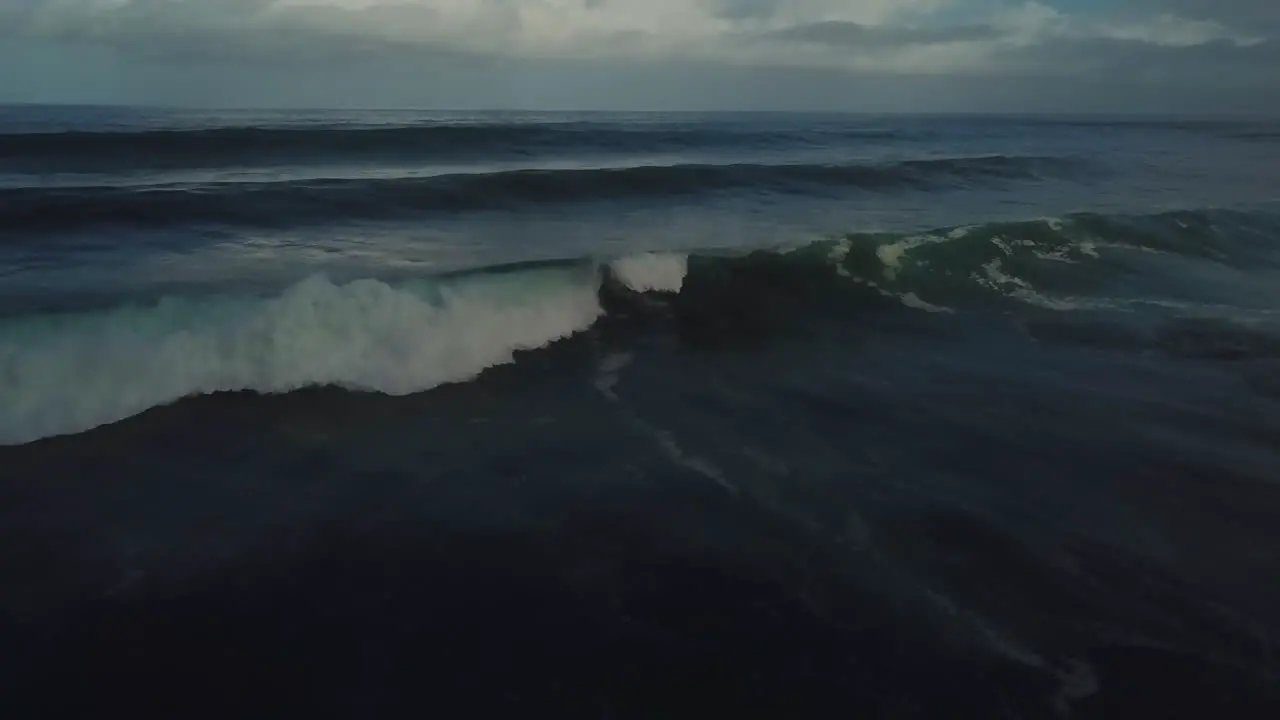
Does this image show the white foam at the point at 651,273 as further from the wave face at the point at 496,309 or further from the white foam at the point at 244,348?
the white foam at the point at 244,348

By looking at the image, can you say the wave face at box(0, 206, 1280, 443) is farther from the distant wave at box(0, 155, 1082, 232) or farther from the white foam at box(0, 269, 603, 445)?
the distant wave at box(0, 155, 1082, 232)

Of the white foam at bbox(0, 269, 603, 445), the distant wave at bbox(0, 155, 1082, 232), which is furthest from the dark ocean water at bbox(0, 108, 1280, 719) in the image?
the distant wave at bbox(0, 155, 1082, 232)

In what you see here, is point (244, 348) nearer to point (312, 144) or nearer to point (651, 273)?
point (651, 273)

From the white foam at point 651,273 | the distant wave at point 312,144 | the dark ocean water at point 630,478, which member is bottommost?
the dark ocean water at point 630,478

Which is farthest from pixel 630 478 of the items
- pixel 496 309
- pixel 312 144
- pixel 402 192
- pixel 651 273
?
pixel 312 144

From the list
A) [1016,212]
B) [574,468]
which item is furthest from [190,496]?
[1016,212]

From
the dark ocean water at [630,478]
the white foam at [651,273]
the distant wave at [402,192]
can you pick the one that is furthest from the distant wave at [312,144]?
the white foam at [651,273]
